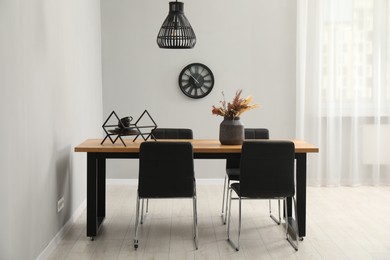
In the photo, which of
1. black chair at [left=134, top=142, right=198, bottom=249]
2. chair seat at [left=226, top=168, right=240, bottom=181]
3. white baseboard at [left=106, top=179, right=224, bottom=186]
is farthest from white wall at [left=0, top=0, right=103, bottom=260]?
chair seat at [left=226, top=168, right=240, bottom=181]

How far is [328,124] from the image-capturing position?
7.42m

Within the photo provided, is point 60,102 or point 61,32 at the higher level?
point 61,32

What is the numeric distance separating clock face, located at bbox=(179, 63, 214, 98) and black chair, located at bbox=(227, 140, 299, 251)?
2.79 meters

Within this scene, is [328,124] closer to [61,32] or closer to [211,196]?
[211,196]

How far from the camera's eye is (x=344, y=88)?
743 cm

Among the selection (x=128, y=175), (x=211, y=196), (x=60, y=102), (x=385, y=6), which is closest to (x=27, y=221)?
(x=60, y=102)

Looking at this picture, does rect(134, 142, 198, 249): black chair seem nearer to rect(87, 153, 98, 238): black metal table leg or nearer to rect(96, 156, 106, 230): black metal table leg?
rect(87, 153, 98, 238): black metal table leg

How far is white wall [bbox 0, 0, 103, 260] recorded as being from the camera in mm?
3605

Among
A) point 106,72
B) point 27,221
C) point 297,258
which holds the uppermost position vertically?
point 106,72

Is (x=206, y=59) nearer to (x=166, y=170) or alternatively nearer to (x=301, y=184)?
(x=301, y=184)

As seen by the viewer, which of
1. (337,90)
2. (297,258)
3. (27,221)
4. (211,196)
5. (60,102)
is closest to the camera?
(27,221)

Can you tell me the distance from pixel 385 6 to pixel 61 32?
4.00 meters

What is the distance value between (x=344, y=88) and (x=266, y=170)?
306 centimetres

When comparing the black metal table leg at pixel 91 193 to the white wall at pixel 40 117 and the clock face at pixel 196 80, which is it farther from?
the clock face at pixel 196 80
